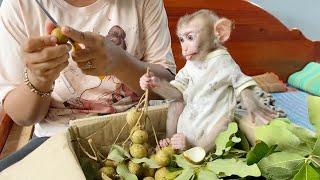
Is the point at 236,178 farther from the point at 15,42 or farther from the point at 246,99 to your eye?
the point at 15,42

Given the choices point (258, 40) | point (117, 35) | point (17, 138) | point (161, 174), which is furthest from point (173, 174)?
point (258, 40)

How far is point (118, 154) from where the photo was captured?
23.0 inches

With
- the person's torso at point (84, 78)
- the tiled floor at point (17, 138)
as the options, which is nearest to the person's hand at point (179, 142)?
the person's torso at point (84, 78)

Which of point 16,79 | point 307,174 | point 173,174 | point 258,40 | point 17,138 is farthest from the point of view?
point 258,40

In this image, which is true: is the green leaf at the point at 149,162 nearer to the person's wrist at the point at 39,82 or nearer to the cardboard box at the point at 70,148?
the cardboard box at the point at 70,148

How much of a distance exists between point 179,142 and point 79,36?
0.23m

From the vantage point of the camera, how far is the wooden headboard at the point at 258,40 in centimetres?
185

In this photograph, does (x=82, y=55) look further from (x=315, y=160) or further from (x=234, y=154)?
(x=315, y=160)

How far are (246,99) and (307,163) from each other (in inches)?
6.5

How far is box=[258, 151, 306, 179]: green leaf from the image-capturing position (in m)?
0.46

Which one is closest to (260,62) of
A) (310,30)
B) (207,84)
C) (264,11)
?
(264,11)

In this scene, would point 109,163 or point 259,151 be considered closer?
point 259,151

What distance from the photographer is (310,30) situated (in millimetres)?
2104

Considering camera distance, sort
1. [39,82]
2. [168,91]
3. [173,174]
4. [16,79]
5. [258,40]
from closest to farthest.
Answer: [173,174] → [168,91] → [39,82] → [16,79] → [258,40]
